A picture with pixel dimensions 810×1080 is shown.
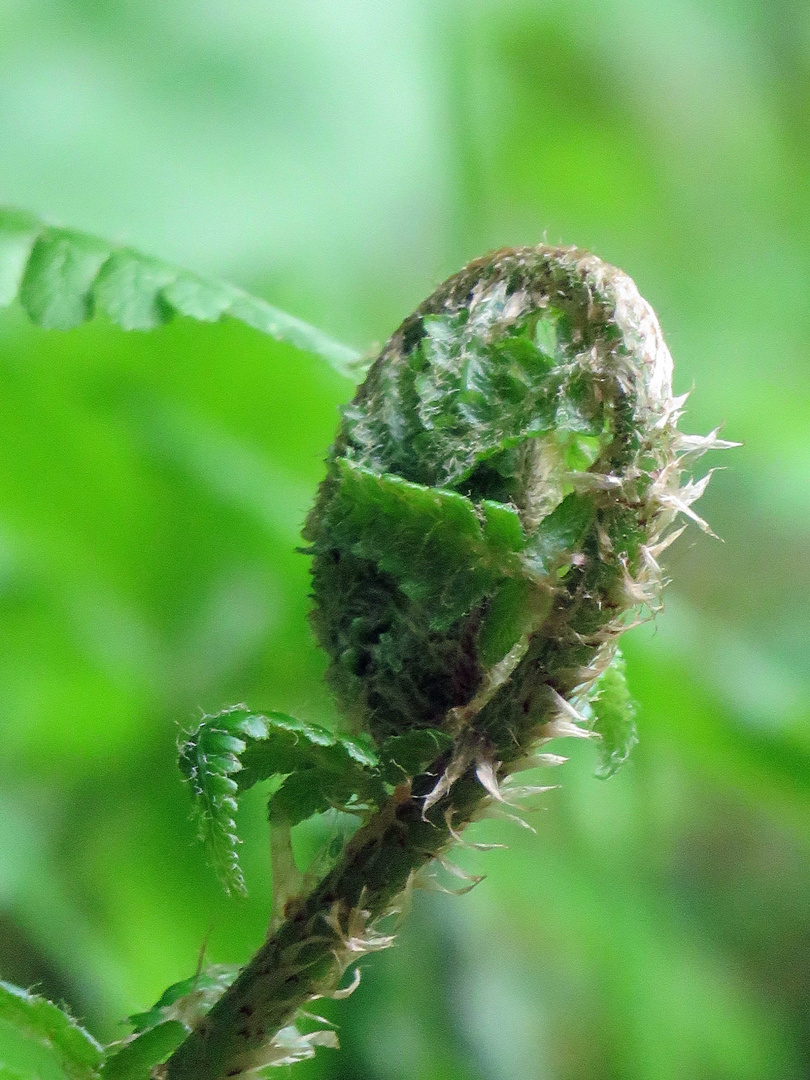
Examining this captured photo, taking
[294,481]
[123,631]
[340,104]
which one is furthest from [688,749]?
[340,104]

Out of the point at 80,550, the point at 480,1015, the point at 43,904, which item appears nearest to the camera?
the point at 43,904

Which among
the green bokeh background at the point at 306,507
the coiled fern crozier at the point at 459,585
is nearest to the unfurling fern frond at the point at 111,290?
the coiled fern crozier at the point at 459,585

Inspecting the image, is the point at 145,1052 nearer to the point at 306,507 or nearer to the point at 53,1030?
the point at 53,1030

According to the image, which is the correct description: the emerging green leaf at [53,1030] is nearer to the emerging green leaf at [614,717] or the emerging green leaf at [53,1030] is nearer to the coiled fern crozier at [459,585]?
the coiled fern crozier at [459,585]

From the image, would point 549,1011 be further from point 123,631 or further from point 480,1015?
point 123,631

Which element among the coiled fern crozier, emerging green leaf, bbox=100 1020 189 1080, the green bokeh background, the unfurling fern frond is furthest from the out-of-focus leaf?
the green bokeh background

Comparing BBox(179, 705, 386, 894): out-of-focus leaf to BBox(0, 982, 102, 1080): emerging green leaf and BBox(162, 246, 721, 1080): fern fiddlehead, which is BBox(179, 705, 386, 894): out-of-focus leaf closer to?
BBox(162, 246, 721, 1080): fern fiddlehead
